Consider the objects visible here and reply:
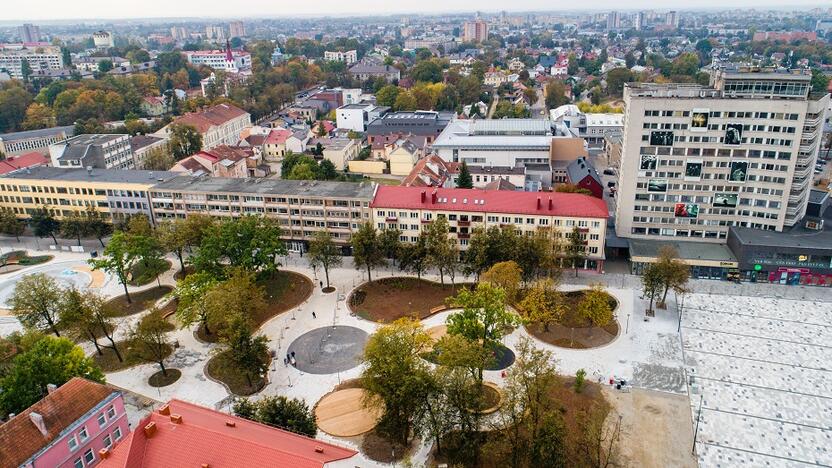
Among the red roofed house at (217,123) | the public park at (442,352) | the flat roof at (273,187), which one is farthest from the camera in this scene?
the red roofed house at (217,123)

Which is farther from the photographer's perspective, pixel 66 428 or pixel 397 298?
pixel 397 298

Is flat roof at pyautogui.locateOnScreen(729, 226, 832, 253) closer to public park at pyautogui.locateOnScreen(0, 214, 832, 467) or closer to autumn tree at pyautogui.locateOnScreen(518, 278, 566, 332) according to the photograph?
public park at pyautogui.locateOnScreen(0, 214, 832, 467)

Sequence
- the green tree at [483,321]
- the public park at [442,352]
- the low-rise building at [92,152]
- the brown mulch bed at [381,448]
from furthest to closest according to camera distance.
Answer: the low-rise building at [92,152] → the green tree at [483,321] → the brown mulch bed at [381,448] → the public park at [442,352]

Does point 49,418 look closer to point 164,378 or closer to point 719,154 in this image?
point 164,378

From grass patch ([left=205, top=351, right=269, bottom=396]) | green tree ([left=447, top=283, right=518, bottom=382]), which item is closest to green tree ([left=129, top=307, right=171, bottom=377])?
grass patch ([left=205, top=351, right=269, bottom=396])

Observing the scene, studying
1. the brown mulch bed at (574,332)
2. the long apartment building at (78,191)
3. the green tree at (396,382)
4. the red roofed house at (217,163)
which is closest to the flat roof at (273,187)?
the long apartment building at (78,191)

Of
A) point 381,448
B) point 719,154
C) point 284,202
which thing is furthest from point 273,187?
point 719,154

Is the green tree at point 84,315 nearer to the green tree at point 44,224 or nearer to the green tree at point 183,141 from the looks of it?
the green tree at point 44,224
